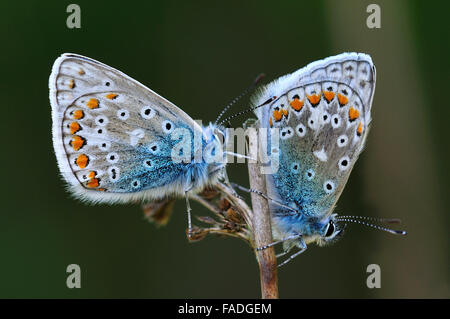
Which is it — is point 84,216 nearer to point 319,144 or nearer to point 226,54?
point 226,54

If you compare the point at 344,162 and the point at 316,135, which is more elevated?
the point at 316,135

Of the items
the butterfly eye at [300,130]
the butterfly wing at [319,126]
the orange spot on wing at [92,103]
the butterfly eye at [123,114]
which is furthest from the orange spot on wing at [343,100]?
the orange spot on wing at [92,103]

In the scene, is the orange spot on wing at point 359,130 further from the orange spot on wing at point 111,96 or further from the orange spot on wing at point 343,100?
the orange spot on wing at point 111,96

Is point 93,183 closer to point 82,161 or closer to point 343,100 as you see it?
point 82,161

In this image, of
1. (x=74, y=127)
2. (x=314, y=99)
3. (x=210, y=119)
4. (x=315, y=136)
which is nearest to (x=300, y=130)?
(x=315, y=136)
